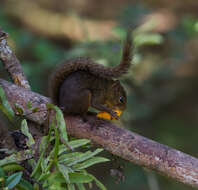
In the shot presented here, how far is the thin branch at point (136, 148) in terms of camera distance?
1905 millimetres

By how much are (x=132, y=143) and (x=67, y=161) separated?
1.64 feet

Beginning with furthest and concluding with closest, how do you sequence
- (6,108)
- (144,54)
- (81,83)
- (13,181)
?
(144,54), (81,83), (6,108), (13,181)

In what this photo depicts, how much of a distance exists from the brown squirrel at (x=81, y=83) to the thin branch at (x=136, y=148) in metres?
0.18

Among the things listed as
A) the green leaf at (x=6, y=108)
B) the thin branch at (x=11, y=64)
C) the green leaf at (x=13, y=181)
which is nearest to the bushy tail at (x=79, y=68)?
the thin branch at (x=11, y=64)

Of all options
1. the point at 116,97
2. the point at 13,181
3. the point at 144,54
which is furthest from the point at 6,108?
the point at 144,54

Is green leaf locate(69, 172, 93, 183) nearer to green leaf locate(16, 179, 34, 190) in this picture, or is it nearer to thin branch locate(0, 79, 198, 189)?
green leaf locate(16, 179, 34, 190)

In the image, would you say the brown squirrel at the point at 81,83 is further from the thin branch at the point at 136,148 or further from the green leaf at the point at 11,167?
the green leaf at the point at 11,167

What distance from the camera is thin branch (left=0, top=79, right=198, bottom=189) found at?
1905 mm

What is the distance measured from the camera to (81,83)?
2332 mm

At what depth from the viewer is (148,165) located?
1950 mm

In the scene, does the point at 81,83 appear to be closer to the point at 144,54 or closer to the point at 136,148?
→ the point at 136,148

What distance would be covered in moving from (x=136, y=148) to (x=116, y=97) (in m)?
0.67

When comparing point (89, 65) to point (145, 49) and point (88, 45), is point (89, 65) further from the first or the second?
point (145, 49)

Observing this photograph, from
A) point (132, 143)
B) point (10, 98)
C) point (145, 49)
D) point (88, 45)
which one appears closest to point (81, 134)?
point (132, 143)
